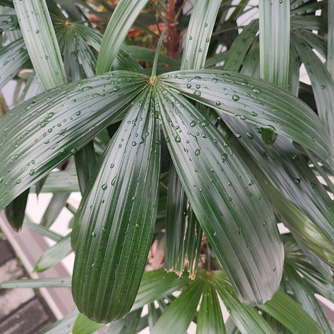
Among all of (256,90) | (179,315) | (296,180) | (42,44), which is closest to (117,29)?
(42,44)

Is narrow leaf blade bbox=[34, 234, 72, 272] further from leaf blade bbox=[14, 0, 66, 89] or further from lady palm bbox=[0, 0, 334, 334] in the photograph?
leaf blade bbox=[14, 0, 66, 89]

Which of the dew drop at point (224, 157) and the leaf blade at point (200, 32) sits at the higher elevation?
the leaf blade at point (200, 32)

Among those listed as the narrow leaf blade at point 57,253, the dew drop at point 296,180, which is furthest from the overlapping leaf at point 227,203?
the narrow leaf blade at point 57,253

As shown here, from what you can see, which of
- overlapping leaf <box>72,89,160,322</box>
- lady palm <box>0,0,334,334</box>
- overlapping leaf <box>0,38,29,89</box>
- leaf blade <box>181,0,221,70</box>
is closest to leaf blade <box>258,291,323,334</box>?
lady palm <box>0,0,334,334</box>

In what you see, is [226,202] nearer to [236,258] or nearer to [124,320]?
[236,258]

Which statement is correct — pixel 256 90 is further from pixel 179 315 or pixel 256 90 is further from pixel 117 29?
pixel 179 315

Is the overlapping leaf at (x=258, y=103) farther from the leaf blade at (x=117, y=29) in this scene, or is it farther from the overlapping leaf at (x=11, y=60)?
the overlapping leaf at (x=11, y=60)

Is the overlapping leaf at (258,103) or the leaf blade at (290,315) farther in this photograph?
the leaf blade at (290,315)

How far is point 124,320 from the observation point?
0.66 metres

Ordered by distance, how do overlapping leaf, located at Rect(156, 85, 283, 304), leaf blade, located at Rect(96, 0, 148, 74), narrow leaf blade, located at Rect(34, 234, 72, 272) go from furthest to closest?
narrow leaf blade, located at Rect(34, 234, 72, 272), leaf blade, located at Rect(96, 0, 148, 74), overlapping leaf, located at Rect(156, 85, 283, 304)

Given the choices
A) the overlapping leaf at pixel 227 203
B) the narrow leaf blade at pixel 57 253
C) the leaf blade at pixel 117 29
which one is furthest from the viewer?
the narrow leaf blade at pixel 57 253

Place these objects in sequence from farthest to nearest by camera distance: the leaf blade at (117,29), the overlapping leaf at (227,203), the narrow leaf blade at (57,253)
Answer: the narrow leaf blade at (57,253)
the leaf blade at (117,29)
the overlapping leaf at (227,203)

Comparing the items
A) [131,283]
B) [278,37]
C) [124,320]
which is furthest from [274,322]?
[278,37]

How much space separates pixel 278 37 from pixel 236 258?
0.88 feet
